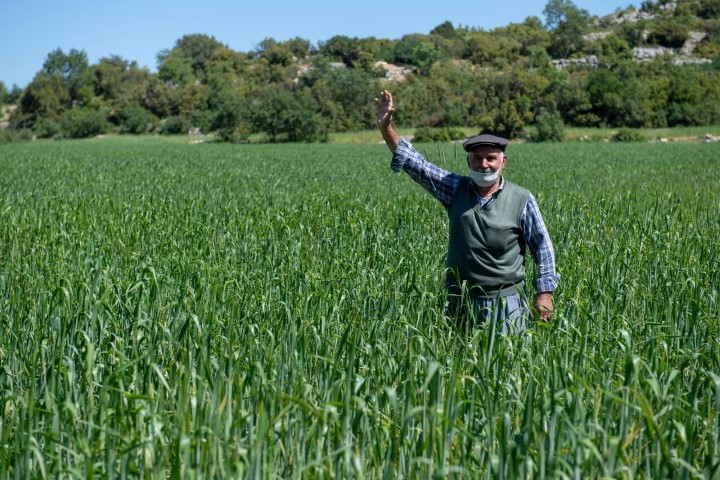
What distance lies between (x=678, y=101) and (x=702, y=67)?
34227mm

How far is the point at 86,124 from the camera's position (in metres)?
77.7

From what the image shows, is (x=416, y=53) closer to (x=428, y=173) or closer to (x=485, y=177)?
(x=428, y=173)

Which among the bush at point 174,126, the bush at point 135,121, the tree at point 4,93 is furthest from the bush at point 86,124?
the tree at point 4,93

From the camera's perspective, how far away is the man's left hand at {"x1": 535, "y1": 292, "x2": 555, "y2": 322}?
4.62 meters

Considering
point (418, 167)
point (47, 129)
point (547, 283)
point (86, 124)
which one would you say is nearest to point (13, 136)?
point (86, 124)

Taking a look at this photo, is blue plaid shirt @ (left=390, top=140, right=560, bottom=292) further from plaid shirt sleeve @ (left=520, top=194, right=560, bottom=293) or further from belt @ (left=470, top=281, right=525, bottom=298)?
belt @ (left=470, top=281, right=525, bottom=298)

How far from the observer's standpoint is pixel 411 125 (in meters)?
68.1

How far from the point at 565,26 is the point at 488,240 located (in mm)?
142379

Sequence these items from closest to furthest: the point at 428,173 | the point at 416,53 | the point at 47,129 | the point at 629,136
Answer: the point at 428,173 < the point at 629,136 < the point at 47,129 < the point at 416,53

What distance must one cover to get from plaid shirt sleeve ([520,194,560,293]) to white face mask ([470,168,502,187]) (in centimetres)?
30

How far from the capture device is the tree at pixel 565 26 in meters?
133

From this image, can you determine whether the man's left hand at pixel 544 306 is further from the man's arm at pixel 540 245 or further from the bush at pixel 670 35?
the bush at pixel 670 35

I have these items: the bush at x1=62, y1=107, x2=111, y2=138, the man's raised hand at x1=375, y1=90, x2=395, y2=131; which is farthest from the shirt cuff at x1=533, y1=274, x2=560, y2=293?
the bush at x1=62, y1=107, x2=111, y2=138

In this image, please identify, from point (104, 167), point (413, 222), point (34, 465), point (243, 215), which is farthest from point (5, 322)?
point (104, 167)
